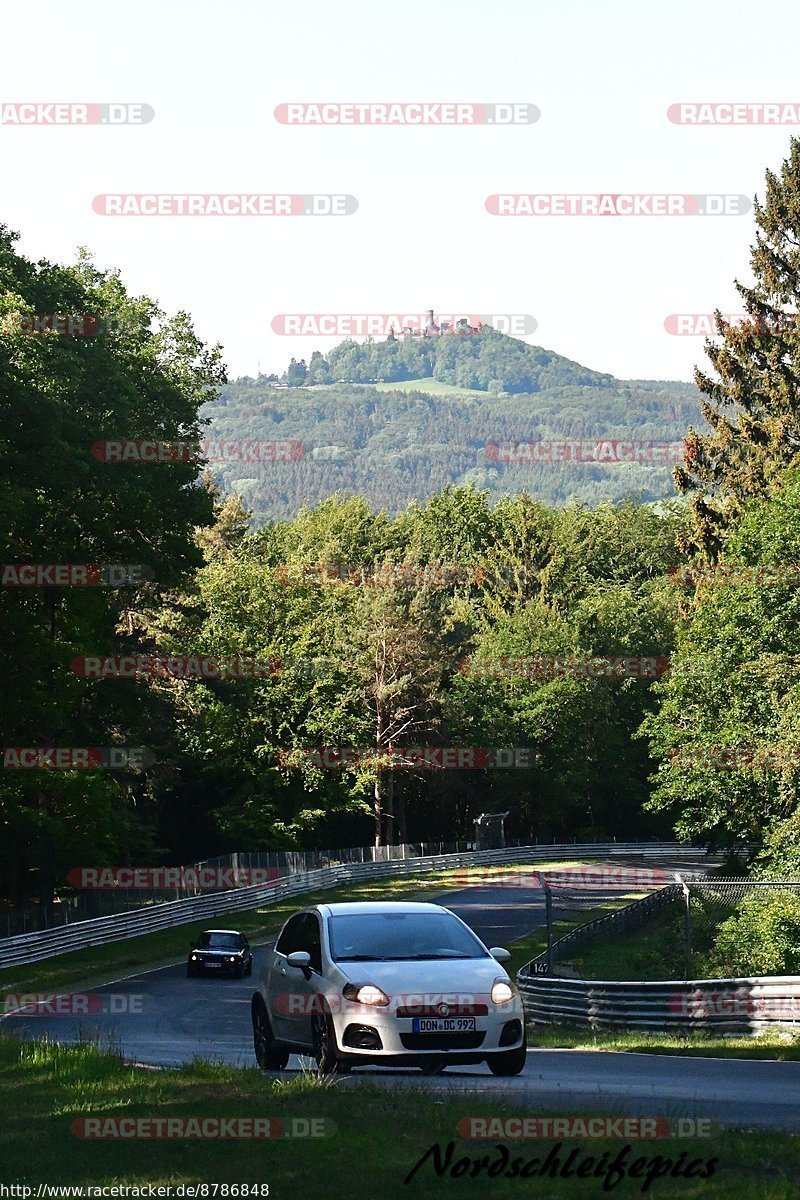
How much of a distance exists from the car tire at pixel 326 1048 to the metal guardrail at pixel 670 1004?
303 inches

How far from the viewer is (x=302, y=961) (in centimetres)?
1298

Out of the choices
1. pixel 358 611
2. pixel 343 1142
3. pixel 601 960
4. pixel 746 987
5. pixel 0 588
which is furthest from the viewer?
pixel 358 611

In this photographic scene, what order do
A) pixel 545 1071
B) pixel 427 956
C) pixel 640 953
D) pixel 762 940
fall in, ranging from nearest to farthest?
1. pixel 427 956
2. pixel 545 1071
3. pixel 762 940
4. pixel 640 953

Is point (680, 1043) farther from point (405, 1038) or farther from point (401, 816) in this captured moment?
point (401, 816)

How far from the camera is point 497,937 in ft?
147

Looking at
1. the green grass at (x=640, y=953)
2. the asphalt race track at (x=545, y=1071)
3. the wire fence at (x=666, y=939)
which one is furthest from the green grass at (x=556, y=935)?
the asphalt race track at (x=545, y=1071)

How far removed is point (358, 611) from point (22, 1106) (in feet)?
218

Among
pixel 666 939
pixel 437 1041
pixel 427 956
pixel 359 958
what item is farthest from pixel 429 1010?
pixel 666 939

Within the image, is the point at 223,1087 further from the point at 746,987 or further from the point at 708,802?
the point at 708,802

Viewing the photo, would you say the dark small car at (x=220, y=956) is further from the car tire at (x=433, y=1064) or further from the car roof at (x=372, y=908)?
the car tire at (x=433, y=1064)

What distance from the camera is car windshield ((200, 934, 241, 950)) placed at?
36844 millimetres

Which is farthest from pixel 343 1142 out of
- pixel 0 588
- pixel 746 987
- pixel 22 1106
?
pixel 0 588

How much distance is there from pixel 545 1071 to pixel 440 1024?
2.28 meters

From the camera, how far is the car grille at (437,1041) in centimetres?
1206
